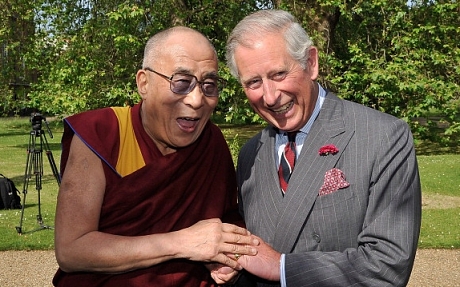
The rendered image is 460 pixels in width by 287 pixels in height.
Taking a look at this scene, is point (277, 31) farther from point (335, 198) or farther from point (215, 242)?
point (215, 242)

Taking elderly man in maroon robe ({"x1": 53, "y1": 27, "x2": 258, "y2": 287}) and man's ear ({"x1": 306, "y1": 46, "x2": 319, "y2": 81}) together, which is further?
man's ear ({"x1": 306, "y1": 46, "x2": 319, "y2": 81})

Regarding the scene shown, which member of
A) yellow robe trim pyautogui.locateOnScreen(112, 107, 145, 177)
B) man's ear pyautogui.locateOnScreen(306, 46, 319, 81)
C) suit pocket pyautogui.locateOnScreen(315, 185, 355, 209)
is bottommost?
suit pocket pyautogui.locateOnScreen(315, 185, 355, 209)

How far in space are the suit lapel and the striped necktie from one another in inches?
4.1

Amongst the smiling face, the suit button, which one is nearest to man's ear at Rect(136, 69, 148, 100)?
the smiling face

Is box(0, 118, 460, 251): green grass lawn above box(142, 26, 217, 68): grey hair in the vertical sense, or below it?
below

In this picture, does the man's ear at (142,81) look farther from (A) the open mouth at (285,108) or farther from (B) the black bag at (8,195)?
(B) the black bag at (8,195)

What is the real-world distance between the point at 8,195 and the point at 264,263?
9935mm

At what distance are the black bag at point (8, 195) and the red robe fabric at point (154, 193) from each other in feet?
30.1

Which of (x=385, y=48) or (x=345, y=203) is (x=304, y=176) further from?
(x=385, y=48)

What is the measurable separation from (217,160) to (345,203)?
2.63 feet

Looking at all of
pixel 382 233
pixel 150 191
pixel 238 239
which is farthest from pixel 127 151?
pixel 382 233

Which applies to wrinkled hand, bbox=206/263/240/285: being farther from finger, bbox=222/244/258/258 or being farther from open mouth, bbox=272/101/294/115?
open mouth, bbox=272/101/294/115

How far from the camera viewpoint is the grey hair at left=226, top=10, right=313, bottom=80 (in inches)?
116

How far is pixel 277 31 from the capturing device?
2.94 metres
